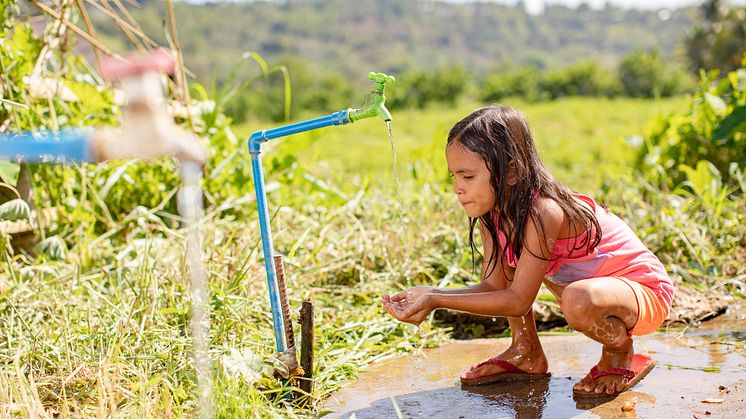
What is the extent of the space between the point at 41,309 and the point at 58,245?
0.49 metres

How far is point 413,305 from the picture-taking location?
6.97 ft

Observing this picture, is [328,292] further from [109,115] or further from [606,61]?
[606,61]

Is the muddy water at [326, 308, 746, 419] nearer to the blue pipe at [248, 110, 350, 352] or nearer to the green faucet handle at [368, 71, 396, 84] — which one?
the blue pipe at [248, 110, 350, 352]

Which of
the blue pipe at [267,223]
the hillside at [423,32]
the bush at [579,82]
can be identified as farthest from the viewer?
the hillside at [423,32]

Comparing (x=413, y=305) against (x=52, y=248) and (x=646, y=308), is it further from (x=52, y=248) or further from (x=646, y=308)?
(x=52, y=248)

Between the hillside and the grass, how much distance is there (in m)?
108

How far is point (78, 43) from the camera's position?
389 cm

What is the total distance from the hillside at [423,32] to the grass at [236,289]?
108 metres

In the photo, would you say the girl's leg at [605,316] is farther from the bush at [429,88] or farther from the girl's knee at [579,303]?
the bush at [429,88]

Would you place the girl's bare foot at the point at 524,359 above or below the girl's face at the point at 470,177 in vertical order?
below

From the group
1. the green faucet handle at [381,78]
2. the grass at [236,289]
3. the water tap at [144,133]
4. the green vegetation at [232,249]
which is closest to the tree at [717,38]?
the green vegetation at [232,249]

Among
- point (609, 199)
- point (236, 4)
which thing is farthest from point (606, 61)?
point (609, 199)

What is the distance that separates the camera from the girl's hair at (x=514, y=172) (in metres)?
2.17

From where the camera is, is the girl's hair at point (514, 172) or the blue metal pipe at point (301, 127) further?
the girl's hair at point (514, 172)
